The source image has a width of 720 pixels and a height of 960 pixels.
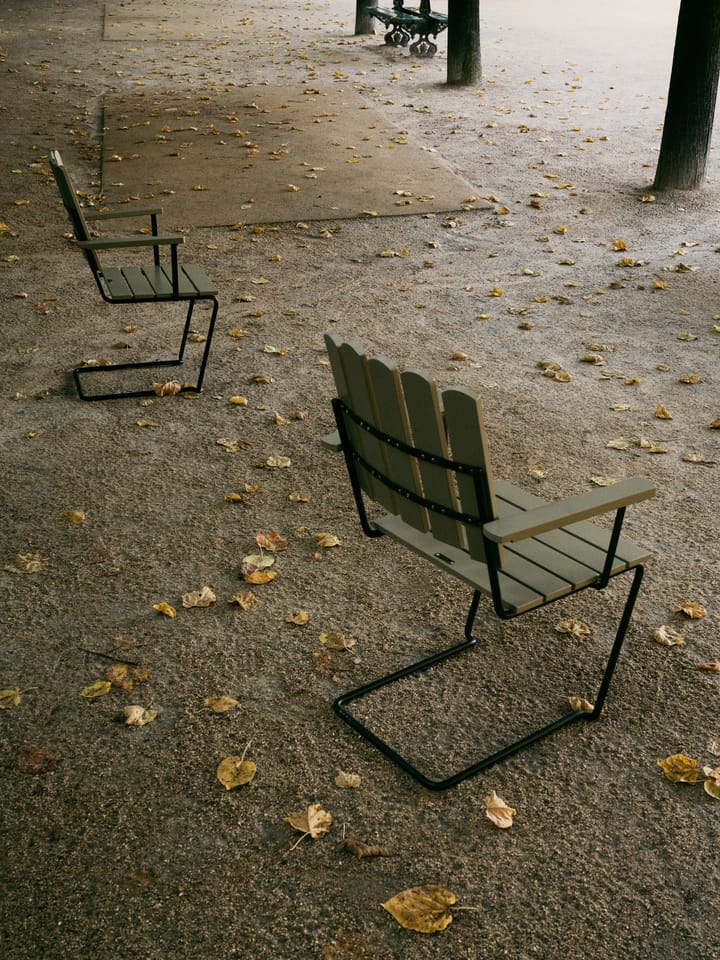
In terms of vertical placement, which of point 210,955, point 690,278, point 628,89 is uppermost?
point 628,89

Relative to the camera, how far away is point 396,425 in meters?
2.49

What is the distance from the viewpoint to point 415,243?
749 centimetres

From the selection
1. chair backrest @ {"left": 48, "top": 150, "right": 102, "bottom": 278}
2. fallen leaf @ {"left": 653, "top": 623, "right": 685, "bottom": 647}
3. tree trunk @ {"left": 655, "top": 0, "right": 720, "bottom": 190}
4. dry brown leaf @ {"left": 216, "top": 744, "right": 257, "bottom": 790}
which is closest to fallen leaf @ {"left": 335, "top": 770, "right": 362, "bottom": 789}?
dry brown leaf @ {"left": 216, "top": 744, "right": 257, "bottom": 790}

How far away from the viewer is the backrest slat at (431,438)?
7.61ft

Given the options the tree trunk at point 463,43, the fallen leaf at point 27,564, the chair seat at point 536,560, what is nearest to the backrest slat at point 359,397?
the chair seat at point 536,560

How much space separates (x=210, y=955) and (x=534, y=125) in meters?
10.9

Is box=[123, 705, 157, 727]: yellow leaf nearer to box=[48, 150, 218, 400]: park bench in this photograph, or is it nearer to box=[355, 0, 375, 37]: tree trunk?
box=[48, 150, 218, 400]: park bench

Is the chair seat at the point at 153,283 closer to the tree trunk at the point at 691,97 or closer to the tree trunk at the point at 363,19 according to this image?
the tree trunk at the point at 691,97

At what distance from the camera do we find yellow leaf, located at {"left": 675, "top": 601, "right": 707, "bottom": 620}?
3.34 meters

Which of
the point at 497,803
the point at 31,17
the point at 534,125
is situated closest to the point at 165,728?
the point at 497,803

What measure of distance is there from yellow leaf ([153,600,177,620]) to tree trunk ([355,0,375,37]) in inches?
655

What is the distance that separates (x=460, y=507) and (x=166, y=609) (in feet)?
4.37

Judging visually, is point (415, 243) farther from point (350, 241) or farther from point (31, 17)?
point (31, 17)

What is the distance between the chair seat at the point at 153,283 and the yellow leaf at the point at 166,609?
6.52ft
